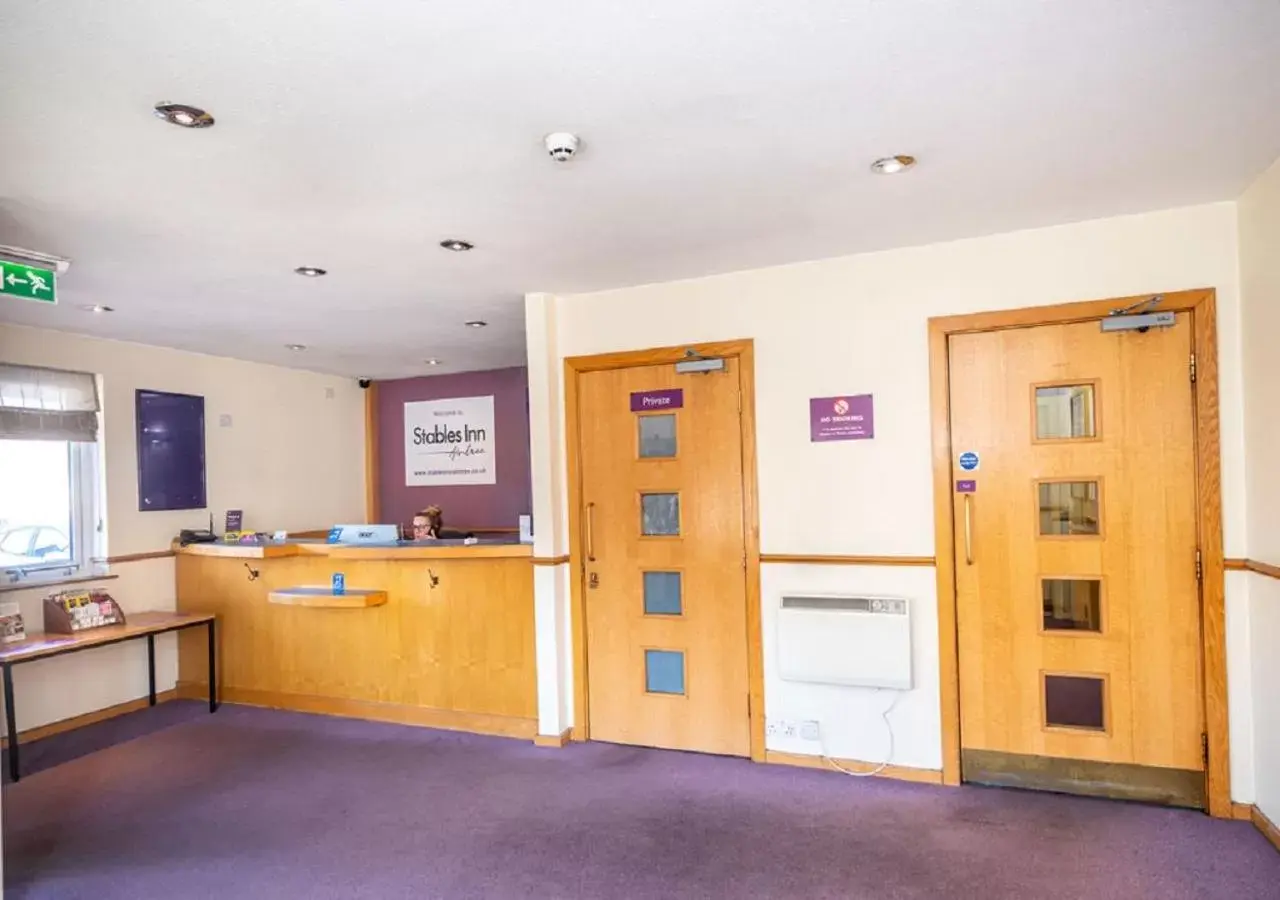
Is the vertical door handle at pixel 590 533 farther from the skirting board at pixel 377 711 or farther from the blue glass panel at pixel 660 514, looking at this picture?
the skirting board at pixel 377 711

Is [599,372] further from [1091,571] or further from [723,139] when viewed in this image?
[1091,571]

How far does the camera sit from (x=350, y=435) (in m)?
7.26

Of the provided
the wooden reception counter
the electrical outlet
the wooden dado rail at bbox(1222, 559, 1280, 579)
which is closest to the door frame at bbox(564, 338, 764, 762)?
the electrical outlet

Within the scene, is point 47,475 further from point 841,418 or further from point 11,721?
point 841,418

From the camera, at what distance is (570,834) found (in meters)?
3.21

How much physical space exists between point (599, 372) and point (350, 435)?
386 centimetres

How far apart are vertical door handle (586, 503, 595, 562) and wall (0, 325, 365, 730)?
3.31 meters

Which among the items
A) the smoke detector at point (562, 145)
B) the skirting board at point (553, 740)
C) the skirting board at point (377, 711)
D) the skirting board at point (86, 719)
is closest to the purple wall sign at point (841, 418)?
the smoke detector at point (562, 145)

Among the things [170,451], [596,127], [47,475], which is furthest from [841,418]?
[47,475]

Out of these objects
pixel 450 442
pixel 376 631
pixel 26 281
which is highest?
pixel 26 281

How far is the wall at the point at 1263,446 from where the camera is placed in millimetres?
2871

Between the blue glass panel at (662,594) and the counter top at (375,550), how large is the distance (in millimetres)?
722

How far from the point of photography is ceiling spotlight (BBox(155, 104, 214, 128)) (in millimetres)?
2100

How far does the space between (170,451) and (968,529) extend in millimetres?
5267
